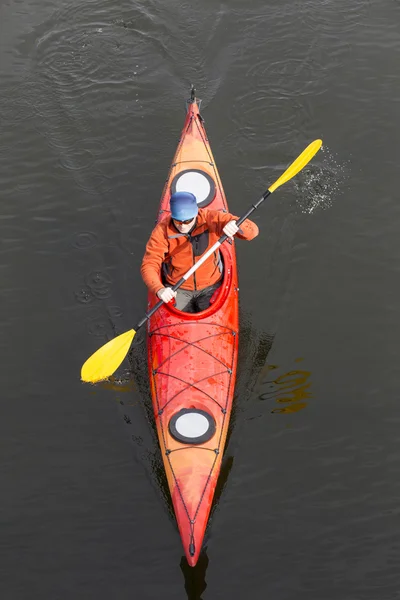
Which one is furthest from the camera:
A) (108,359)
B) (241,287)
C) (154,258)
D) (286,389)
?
(241,287)

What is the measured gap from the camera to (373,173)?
30.3ft

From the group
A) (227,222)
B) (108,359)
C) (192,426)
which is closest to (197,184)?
(227,222)

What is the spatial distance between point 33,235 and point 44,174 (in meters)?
1.14

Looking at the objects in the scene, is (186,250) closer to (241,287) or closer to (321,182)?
(241,287)

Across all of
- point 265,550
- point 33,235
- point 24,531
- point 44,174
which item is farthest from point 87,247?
point 265,550

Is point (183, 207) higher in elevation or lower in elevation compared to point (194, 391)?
higher

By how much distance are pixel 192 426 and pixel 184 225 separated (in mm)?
1879

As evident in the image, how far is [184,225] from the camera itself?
21.4ft

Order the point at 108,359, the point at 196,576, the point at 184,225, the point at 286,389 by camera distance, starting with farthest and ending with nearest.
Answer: the point at 286,389, the point at 108,359, the point at 184,225, the point at 196,576

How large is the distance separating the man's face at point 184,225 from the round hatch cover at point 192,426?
1.70 m

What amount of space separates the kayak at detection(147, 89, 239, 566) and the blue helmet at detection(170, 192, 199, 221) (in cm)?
95

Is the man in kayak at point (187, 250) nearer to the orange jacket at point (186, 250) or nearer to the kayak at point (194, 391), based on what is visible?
the orange jacket at point (186, 250)

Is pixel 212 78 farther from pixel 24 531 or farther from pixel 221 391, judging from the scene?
pixel 24 531

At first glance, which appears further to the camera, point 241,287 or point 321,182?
point 321,182
